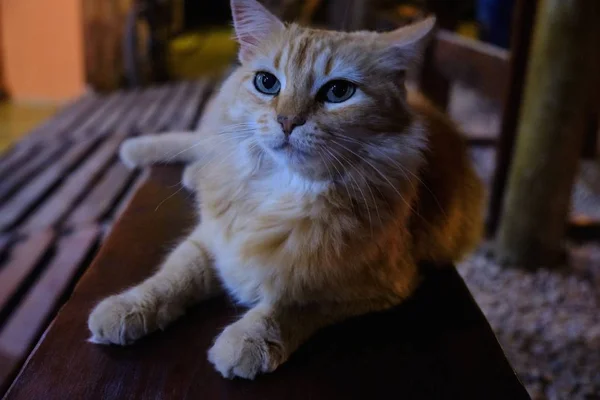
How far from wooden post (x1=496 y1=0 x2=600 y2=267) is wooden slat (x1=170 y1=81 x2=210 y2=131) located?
133cm

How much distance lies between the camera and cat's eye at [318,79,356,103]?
871 mm

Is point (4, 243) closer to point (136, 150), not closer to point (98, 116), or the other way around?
point (136, 150)

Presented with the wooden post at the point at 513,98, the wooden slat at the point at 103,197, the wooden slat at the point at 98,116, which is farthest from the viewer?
the wooden slat at the point at 98,116

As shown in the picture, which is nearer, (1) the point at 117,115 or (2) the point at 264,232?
(2) the point at 264,232

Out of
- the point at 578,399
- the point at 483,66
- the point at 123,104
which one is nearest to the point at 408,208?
the point at 578,399

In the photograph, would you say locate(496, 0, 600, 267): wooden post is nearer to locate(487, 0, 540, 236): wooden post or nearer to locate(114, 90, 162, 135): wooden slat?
locate(487, 0, 540, 236): wooden post

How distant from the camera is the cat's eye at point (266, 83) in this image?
912 mm

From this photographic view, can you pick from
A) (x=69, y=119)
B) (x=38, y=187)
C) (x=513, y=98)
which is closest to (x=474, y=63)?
(x=513, y=98)

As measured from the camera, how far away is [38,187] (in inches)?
77.8

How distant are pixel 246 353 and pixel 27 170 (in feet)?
5.76

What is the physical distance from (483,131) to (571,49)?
1791 mm

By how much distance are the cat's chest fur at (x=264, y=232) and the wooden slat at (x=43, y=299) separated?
1.49ft

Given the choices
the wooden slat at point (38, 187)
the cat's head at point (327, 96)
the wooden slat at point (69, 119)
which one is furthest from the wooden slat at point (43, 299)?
the wooden slat at point (69, 119)

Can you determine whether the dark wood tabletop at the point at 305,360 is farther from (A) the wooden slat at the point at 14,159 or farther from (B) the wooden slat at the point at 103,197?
(A) the wooden slat at the point at 14,159
